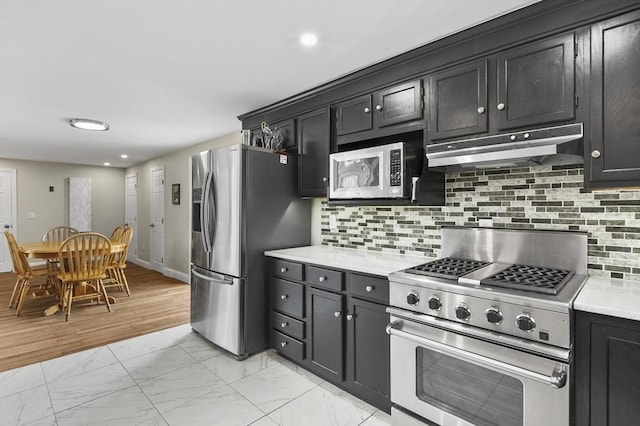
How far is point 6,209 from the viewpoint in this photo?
267 inches

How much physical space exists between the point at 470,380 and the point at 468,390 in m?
0.06

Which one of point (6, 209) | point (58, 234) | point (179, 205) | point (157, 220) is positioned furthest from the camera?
point (6, 209)

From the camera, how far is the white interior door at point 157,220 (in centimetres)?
650

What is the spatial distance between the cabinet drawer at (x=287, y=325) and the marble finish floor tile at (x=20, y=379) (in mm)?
1730

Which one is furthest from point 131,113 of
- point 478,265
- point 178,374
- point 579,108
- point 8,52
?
point 579,108

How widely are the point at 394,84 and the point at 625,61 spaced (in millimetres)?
1241

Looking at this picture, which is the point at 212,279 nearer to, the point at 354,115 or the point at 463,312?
the point at 354,115

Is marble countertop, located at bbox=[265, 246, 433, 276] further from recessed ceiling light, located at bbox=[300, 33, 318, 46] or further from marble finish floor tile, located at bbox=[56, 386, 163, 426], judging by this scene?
recessed ceiling light, located at bbox=[300, 33, 318, 46]

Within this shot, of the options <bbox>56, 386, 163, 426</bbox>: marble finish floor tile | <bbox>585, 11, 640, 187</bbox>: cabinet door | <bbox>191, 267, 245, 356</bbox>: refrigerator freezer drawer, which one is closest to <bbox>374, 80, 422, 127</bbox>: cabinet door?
<bbox>585, 11, 640, 187</bbox>: cabinet door

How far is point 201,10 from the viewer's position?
5.91ft

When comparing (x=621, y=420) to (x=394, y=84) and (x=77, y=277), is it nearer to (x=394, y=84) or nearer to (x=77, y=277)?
(x=394, y=84)

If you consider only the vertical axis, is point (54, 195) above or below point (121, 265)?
above

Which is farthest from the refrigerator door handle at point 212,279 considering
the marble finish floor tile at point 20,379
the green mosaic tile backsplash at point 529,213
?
the marble finish floor tile at point 20,379

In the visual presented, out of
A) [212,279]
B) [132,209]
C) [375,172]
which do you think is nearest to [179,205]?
[132,209]
